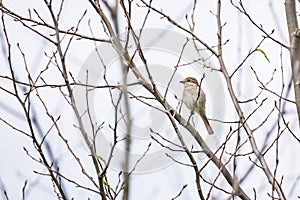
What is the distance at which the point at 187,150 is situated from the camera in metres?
3.44

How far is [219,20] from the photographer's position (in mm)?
3994

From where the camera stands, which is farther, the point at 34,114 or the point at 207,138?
the point at 207,138

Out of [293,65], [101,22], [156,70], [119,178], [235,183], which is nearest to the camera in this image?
[235,183]

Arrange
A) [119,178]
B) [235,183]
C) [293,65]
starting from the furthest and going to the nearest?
[293,65], [119,178], [235,183]

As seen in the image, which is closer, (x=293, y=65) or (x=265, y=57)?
(x=293, y=65)

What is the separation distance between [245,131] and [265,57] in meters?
0.64

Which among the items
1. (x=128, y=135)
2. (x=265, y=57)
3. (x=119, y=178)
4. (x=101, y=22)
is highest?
(x=101, y=22)

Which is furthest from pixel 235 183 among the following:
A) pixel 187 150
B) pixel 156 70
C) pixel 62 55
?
pixel 156 70

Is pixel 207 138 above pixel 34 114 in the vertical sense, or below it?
above

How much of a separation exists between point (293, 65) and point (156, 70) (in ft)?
4.84

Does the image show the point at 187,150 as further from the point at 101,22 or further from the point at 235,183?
A: the point at 101,22

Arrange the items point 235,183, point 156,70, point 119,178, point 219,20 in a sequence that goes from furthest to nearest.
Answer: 1. point 156,70
2. point 219,20
3. point 119,178
4. point 235,183

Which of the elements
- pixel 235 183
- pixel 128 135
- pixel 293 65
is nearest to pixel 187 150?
pixel 235 183

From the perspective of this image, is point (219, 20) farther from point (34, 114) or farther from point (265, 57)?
point (34, 114)
